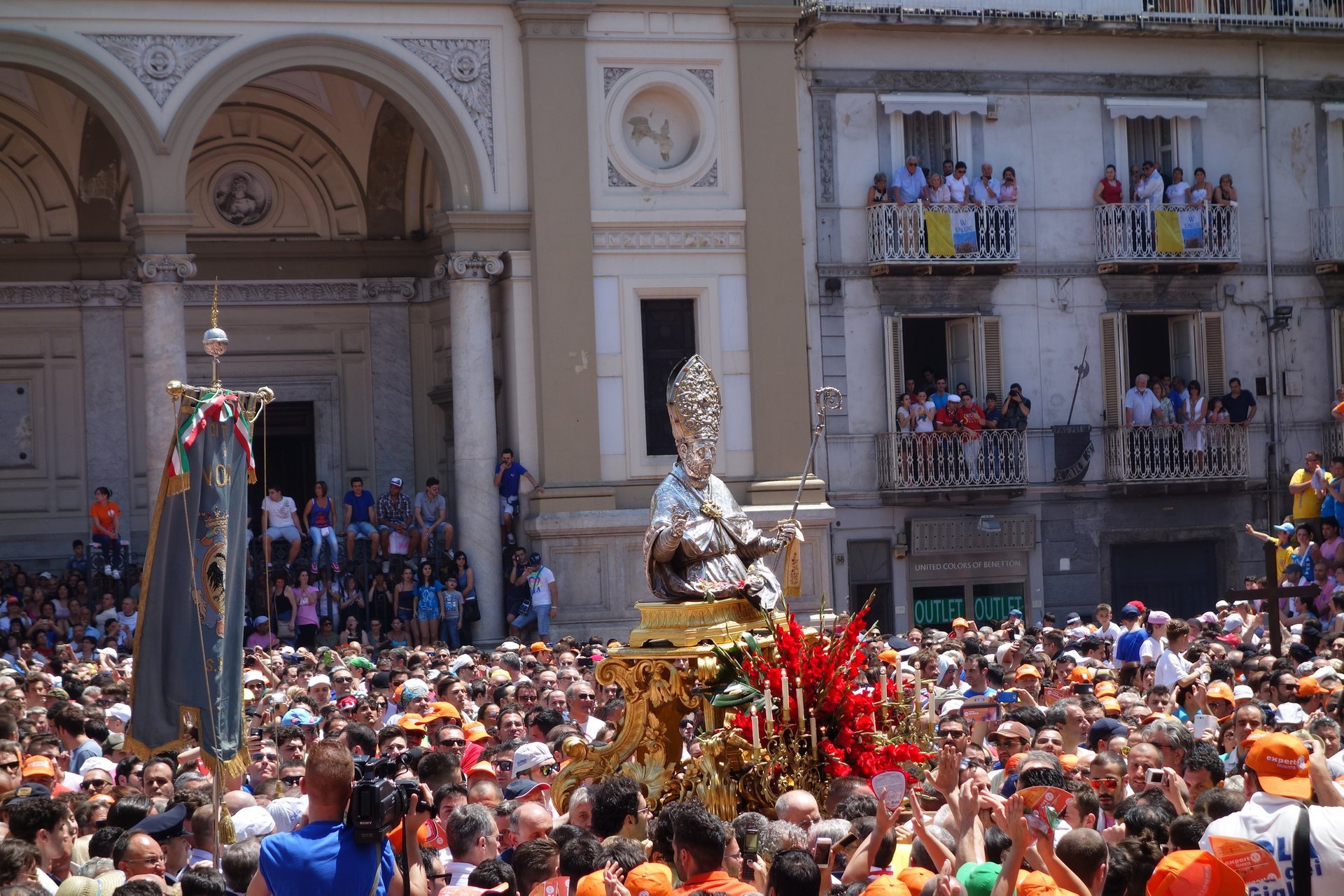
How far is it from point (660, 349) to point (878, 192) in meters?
3.95

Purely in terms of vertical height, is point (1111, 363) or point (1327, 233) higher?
point (1327, 233)

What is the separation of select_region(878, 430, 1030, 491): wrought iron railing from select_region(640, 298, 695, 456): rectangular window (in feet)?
10.7

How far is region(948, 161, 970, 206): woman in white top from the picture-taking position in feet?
85.8

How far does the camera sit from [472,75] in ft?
78.8

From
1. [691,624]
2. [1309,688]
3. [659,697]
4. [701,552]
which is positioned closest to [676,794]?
[659,697]

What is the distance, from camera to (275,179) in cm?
2759

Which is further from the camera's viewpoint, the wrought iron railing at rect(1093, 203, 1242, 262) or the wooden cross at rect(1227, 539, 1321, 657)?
the wrought iron railing at rect(1093, 203, 1242, 262)

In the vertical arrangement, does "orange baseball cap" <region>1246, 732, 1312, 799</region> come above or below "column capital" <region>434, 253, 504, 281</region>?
below

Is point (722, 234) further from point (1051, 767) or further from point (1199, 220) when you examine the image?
point (1051, 767)

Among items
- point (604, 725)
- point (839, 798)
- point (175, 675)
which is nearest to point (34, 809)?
point (175, 675)

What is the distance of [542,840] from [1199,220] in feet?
71.3

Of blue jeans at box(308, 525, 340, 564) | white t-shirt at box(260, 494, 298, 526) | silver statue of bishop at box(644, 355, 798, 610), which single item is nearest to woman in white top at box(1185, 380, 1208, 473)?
blue jeans at box(308, 525, 340, 564)

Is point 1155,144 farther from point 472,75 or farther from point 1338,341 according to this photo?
point 472,75

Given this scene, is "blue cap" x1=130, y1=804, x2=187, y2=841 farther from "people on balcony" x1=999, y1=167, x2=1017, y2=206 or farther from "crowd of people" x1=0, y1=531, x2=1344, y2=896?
"people on balcony" x1=999, y1=167, x2=1017, y2=206
